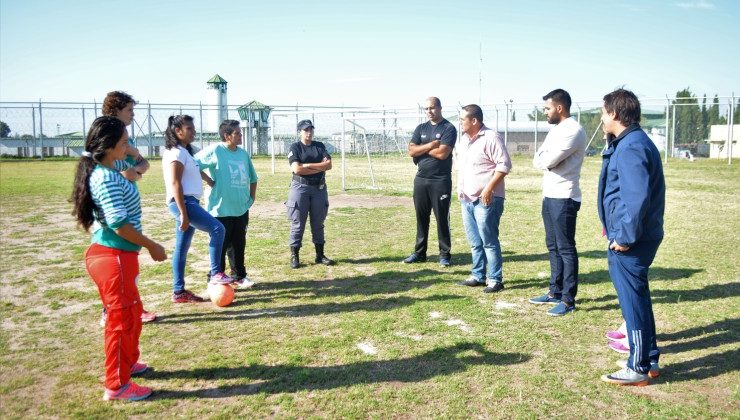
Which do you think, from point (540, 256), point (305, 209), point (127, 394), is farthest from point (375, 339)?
point (540, 256)

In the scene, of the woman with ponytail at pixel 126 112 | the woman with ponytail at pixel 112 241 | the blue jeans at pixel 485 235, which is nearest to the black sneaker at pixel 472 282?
the blue jeans at pixel 485 235

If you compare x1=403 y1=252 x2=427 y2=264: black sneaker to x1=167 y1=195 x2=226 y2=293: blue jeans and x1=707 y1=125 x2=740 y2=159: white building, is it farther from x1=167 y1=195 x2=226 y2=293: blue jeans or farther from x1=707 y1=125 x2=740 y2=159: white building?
x1=707 y1=125 x2=740 y2=159: white building

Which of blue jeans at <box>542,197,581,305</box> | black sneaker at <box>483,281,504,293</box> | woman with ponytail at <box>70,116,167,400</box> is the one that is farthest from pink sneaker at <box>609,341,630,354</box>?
woman with ponytail at <box>70,116,167,400</box>

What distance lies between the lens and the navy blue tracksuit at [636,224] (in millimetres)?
3652

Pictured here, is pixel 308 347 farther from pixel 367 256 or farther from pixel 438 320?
pixel 367 256

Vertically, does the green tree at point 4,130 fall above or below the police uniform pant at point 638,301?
above

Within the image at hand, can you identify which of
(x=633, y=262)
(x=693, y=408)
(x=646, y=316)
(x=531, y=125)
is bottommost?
(x=693, y=408)

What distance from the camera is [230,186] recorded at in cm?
634

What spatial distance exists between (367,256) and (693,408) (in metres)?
5.20

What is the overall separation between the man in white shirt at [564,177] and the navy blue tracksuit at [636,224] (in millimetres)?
1387

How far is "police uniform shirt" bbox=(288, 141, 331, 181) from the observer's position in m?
7.52

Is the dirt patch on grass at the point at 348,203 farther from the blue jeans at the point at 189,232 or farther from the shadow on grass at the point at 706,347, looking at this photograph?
the shadow on grass at the point at 706,347

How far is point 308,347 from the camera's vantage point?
4.60 meters

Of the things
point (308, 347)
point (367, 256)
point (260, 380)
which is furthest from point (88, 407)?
point (367, 256)
